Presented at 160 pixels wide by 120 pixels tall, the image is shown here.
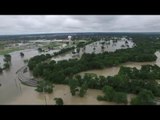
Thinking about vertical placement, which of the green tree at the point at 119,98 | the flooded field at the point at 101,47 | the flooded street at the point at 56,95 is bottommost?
the flooded street at the point at 56,95

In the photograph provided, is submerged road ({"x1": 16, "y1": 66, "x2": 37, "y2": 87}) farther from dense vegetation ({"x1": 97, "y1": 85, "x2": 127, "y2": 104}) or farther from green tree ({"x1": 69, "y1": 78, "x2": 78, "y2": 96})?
dense vegetation ({"x1": 97, "y1": 85, "x2": 127, "y2": 104})

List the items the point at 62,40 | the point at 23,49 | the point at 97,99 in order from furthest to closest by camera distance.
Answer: the point at 62,40, the point at 23,49, the point at 97,99

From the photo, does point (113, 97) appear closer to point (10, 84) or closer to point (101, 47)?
point (10, 84)

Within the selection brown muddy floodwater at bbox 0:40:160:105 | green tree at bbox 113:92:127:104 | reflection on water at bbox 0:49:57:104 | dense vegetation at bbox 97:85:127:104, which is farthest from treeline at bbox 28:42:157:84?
green tree at bbox 113:92:127:104

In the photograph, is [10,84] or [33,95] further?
[10,84]

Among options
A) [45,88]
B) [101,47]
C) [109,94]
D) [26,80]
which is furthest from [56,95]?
[101,47]

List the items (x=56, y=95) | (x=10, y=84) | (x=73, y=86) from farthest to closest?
(x=10, y=84)
(x=56, y=95)
(x=73, y=86)

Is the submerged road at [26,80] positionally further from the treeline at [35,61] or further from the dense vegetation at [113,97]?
the dense vegetation at [113,97]

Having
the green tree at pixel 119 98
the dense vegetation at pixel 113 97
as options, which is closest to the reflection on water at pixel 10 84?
the dense vegetation at pixel 113 97

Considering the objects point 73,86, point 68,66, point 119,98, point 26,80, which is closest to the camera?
point 119,98
